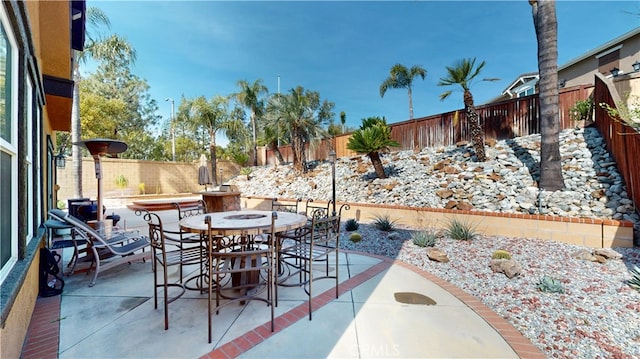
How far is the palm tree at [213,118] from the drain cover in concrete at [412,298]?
16829 millimetres

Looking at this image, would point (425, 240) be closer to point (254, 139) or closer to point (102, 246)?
point (102, 246)

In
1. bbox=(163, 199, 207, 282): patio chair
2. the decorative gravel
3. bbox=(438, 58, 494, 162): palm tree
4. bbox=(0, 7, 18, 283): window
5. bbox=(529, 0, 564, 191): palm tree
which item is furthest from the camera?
bbox=(438, 58, 494, 162): palm tree

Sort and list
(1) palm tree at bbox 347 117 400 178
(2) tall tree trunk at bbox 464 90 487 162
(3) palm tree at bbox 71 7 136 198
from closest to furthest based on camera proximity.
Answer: (2) tall tree trunk at bbox 464 90 487 162
(1) palm tree at bbox 347 117 400 178
(3) palm tree at bbox 71 7 136 198

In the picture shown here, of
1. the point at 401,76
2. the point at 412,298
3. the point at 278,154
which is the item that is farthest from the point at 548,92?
the point at 401,76

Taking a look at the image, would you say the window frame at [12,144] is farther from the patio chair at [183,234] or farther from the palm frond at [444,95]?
the palm frond at [444,95]

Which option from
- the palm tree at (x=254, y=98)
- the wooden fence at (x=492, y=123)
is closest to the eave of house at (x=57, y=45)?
the wooden fence at (x=492, y=123)

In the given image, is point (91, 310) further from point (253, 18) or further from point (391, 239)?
point (253, 18)

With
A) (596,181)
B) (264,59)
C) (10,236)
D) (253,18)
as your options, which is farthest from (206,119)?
(596,181)

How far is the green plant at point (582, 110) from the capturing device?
748cm

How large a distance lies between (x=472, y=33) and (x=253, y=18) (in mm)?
9412

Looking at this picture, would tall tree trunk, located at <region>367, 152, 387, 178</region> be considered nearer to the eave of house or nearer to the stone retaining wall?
the stone retaining wall

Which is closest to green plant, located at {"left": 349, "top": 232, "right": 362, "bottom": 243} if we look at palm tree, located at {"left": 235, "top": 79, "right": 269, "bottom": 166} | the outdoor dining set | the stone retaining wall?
the outdoor dining set

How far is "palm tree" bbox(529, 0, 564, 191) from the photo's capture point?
18.9 feet

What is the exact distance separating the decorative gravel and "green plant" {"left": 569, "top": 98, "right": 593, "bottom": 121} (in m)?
5.47
